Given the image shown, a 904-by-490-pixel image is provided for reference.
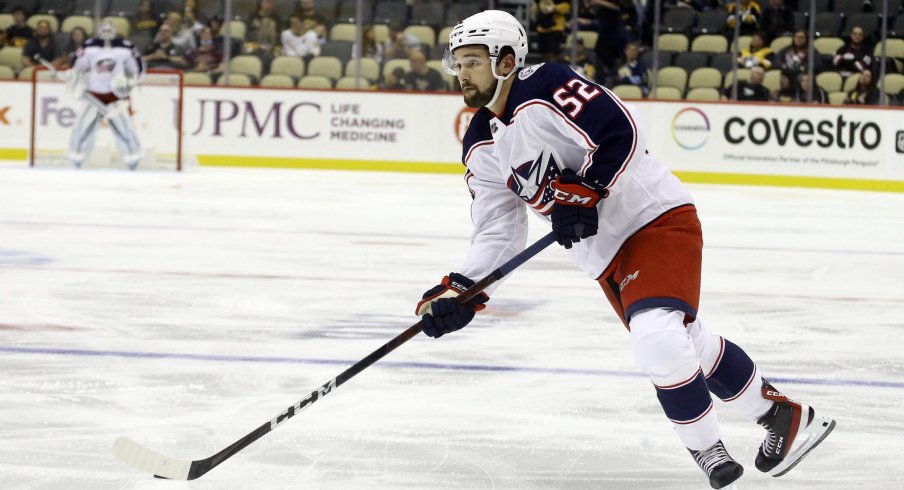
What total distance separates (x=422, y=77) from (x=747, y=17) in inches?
117

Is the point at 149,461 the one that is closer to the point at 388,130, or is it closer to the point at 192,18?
the point at 388,130

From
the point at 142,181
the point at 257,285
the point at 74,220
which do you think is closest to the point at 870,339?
the point at 257,285

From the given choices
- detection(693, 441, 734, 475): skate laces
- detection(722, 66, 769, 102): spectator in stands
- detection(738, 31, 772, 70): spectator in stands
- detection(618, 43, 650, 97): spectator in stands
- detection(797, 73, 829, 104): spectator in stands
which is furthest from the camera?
detection(618, 43, 650, 97): spectator in stands

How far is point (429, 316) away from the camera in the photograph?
2502 millimetres

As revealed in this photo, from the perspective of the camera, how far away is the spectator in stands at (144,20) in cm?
1172

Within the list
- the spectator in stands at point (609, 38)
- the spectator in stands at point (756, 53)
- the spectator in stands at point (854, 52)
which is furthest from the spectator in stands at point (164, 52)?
the spectator in stands at point (854, 52)

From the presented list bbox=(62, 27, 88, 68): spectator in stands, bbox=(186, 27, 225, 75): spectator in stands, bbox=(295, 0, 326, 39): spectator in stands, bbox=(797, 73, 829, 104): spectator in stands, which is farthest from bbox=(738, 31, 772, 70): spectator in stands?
bbox=(62, 27, 88, 68): spectator in stands

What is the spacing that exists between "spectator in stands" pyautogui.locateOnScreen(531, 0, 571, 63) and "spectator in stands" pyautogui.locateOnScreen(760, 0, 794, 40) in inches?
69.9

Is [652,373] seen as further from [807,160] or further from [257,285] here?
[807,160]

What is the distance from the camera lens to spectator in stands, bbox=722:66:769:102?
1101 cm

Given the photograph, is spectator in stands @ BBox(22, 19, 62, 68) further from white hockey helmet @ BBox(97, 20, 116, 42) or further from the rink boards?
white hockey helmet @ BBox(97, 20, 116, 42)

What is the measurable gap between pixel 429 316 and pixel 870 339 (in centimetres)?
203

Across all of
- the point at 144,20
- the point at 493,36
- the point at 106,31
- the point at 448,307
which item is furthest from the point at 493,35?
the point at 144,20

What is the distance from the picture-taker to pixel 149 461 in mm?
2408
